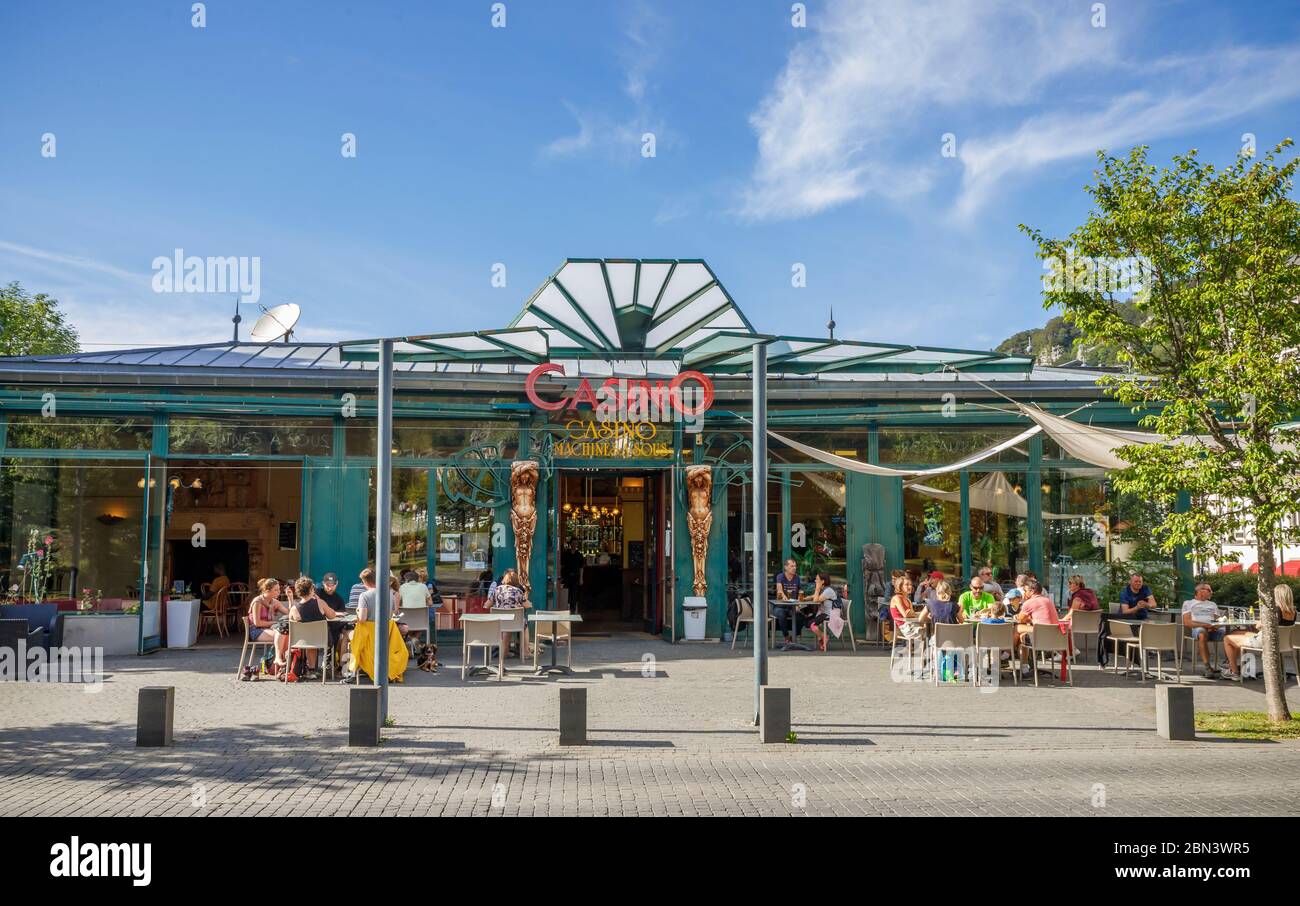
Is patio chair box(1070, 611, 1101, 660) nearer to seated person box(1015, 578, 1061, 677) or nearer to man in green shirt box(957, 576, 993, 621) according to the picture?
seated person box(1015, 578, 1061, 677)

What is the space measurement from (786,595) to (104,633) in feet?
34.5

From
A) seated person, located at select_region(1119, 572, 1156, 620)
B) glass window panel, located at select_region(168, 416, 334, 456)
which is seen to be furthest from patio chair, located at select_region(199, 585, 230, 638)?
seated person, located at select_region(1119, 572, 1156, 620)

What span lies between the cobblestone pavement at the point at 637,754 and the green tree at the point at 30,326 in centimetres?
2260

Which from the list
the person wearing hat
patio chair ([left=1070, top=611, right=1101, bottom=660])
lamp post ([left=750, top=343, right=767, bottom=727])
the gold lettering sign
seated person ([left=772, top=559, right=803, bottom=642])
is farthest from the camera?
the gold lettering sign

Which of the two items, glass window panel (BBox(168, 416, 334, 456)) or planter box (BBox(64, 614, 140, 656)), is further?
glass window panel (BBox(168, 416, 334, 456))

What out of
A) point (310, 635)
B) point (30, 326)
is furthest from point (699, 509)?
point (30, 326)

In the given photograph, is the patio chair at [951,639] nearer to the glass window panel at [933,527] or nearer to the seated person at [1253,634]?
the seated person at [1253,634]

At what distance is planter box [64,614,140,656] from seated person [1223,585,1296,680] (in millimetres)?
15549

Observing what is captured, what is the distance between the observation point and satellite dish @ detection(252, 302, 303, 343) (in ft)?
59.3

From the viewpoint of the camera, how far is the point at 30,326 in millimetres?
31422

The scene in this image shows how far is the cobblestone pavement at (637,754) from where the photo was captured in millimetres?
6789

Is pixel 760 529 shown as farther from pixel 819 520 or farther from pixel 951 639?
pixel 819 520

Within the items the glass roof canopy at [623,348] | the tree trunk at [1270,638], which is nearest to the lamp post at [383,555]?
the glass roof canopy at [623,348]

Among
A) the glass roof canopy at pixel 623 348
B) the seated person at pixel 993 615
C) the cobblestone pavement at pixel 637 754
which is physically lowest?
the cobblestone pavement at pixel 637 754
